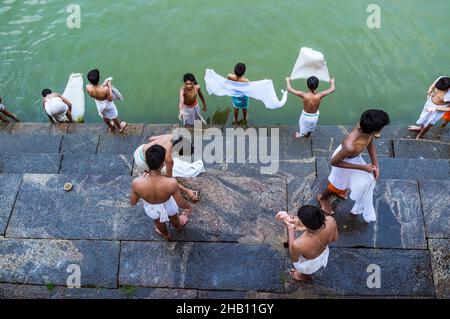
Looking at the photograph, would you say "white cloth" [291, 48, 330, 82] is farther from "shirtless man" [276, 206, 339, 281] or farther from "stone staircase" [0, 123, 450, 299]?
"shirtless man" [276, 206, 339, 281]

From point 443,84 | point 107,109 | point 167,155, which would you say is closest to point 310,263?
point 167,155

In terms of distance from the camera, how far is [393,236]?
484cm

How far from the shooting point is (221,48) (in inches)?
358

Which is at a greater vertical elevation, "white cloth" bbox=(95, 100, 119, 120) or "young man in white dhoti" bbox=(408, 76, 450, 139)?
"young man in white dhoti" bbox=(408, 76, 450, 139)

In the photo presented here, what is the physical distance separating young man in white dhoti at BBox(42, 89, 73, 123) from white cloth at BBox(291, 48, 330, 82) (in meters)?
3.84

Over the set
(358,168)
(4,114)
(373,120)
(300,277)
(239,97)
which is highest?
(373,120)

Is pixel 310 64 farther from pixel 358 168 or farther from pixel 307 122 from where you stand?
pixel 358 168

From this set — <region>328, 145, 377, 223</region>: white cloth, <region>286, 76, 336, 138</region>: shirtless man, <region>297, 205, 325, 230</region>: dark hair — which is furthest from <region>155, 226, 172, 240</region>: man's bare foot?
<region>286, 76, 336, 138</region>: shirtless man

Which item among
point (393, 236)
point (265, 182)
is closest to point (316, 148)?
point (265, 182)

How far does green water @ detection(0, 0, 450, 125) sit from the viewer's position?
27.4 ft

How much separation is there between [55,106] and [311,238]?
502 cm

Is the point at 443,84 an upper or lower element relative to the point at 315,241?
upper
